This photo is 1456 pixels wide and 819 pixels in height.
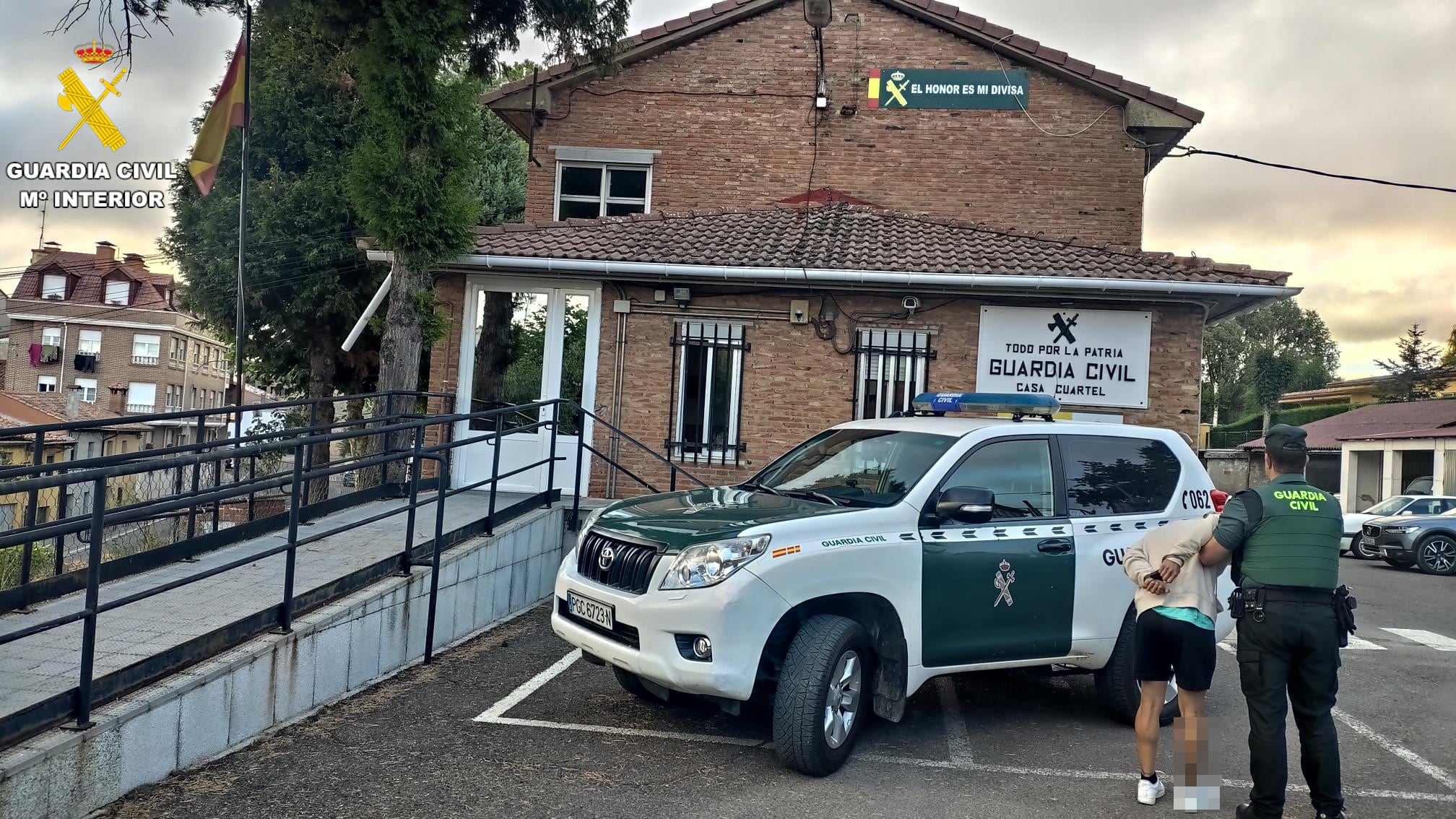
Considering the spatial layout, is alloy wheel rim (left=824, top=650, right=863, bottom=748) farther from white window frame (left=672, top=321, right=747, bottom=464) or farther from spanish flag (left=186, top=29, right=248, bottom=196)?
spanish flag (left=186, top=29, right=248, bottom=196)

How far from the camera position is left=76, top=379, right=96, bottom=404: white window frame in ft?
187

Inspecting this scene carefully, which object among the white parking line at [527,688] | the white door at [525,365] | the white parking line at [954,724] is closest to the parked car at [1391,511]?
the white door at [525,365]

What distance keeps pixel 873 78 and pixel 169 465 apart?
12667 mm

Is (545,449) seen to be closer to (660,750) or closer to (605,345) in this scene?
(605,345)

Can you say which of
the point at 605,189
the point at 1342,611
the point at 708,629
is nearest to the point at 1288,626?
the point at 1342,611

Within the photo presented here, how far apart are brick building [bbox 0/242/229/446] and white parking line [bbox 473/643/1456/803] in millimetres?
56771

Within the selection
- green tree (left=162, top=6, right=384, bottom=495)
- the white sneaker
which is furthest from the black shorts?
green tree (left=162, top=6, right=384, bottom=495)

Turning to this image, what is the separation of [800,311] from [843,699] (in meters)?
7.62

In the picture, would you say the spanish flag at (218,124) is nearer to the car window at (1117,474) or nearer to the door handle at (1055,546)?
the car window at (1117,474)

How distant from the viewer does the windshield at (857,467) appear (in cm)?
550

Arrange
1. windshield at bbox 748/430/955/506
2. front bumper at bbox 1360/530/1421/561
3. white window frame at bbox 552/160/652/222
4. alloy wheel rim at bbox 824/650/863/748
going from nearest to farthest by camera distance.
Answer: alloy wheel rim at bbox 824/650/863/748
windshield at bbox 748/430/955/506
white window frame at bbox 552/160/652/222
front bumper at bbox 1360/530/1421/561

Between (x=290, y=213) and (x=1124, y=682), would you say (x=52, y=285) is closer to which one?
(x=290, y=213)

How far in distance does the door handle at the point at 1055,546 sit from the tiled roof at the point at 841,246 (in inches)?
254

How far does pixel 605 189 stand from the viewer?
50.4ft
